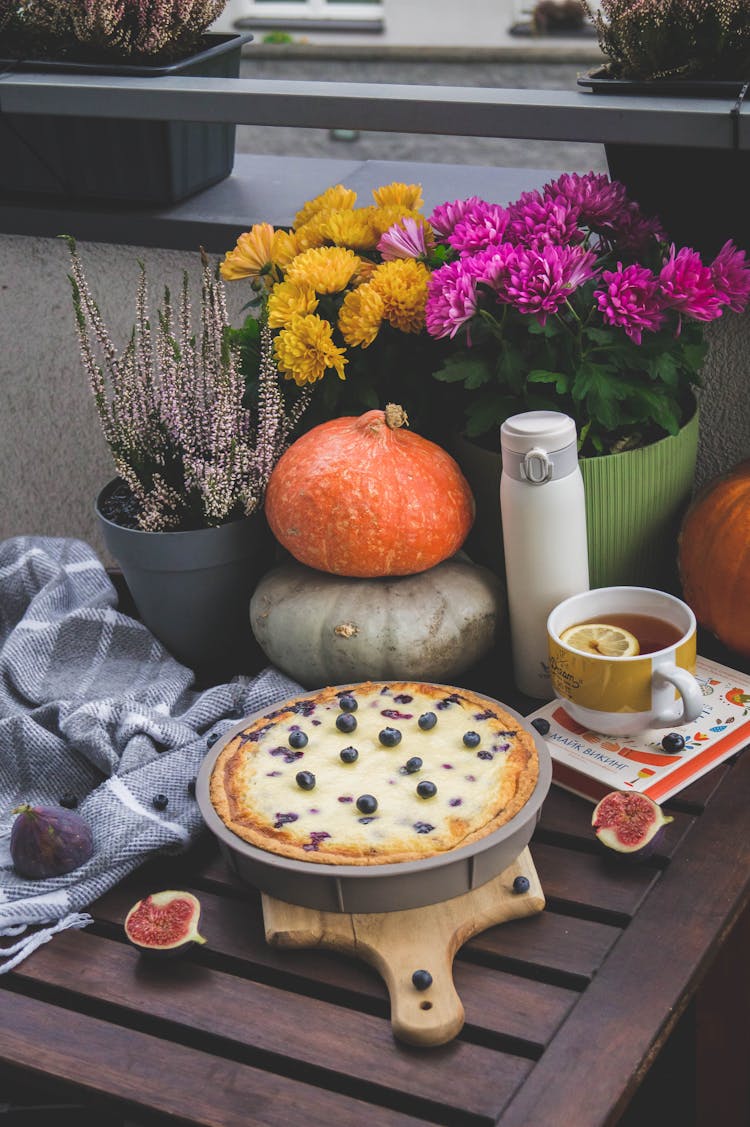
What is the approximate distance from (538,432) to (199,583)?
17.8 inches

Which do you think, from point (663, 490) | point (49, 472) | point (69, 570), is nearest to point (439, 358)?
point (663, 490)

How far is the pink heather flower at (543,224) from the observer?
1.29 meters

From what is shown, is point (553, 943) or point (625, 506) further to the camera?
point (625, 506)

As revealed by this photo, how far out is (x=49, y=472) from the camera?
213cm

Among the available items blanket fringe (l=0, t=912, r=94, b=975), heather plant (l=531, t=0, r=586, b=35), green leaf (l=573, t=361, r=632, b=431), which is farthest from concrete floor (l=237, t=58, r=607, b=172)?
blanket fringe (l=0, t=912, r=94, b=975)

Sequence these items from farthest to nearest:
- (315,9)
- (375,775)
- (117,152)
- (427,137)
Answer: (315,9), (427,137), (117,152), (375,775)

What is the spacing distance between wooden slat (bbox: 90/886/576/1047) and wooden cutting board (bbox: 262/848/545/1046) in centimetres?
1

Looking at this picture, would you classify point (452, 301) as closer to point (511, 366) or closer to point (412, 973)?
point (511, 366)

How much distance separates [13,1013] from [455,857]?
0.38 m

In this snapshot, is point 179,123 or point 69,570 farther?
point 179,123

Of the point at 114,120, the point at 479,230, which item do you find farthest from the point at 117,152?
the point at 479,230

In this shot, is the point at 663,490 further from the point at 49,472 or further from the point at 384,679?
the point at 49,472

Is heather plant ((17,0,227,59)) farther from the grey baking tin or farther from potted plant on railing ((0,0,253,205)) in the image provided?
the grey baking tin

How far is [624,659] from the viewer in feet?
3.82
